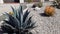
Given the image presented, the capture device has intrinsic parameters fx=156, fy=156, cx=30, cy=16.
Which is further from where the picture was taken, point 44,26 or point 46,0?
point 46,0

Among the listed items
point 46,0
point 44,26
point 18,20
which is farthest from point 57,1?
point 18,20

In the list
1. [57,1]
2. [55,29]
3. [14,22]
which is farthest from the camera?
[57,1]

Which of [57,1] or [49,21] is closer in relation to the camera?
[49,21]

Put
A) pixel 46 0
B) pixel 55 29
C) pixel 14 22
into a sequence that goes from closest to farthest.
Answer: pixel 14 22 < pixel 55 29 < pixel 46 0

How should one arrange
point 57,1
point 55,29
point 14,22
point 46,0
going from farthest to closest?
point 46,0, point 57,1, point 55,29, point 14,22

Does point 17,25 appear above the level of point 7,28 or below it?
above

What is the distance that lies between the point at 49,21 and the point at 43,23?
0.65 metres

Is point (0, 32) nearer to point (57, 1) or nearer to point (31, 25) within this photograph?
point (31, 25)

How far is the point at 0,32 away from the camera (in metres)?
8.02

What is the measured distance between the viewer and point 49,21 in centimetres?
1044

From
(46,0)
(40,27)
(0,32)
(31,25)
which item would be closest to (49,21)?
(40,27)

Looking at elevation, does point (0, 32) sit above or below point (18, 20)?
below

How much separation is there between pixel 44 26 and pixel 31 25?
76.8 inches

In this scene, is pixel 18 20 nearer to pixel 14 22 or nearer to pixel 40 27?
pixel 14 22
